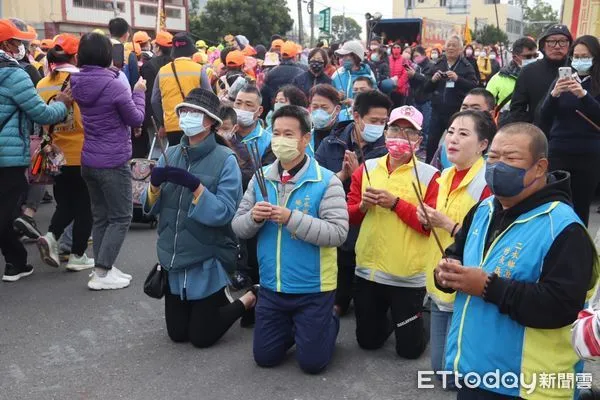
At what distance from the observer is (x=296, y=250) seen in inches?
157

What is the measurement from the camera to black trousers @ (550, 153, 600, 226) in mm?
5074

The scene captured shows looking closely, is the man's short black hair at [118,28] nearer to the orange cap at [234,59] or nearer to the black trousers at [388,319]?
the orange cap at [234,59]

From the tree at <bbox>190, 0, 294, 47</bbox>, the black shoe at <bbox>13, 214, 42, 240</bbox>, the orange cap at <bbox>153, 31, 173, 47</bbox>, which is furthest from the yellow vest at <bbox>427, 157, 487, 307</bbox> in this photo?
the tree at <bbox>190, 0, 294, 47</bbox>

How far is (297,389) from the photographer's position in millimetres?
3803

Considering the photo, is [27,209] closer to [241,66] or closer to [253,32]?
[241,66]

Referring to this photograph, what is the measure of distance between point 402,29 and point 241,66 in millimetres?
19582

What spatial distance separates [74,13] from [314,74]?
111 ft

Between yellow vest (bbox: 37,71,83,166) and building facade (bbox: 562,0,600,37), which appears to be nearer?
yellow vest (bbox: 37,71,83,166)

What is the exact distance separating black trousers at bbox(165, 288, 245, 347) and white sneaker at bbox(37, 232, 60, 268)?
5.98 feet

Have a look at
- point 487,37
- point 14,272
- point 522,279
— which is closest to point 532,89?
point 522,279

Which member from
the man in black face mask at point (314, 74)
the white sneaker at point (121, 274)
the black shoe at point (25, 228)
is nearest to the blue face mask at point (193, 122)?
the white sneaker at point (121, 274)

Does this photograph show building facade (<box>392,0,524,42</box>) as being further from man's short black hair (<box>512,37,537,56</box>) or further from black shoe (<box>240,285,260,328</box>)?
black shoe (<box>240,285,260,328</box>)

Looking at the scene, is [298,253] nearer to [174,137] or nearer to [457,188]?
[457,188]

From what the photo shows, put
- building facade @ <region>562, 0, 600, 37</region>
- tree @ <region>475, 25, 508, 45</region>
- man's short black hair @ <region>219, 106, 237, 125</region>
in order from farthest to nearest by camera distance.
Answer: tree @ <region>475, 25, 508, 45</region> < building facade @ <region>562, 0, 600, 37</region> < man's short black hair @ <region>219, 106, 237, 125</region>
